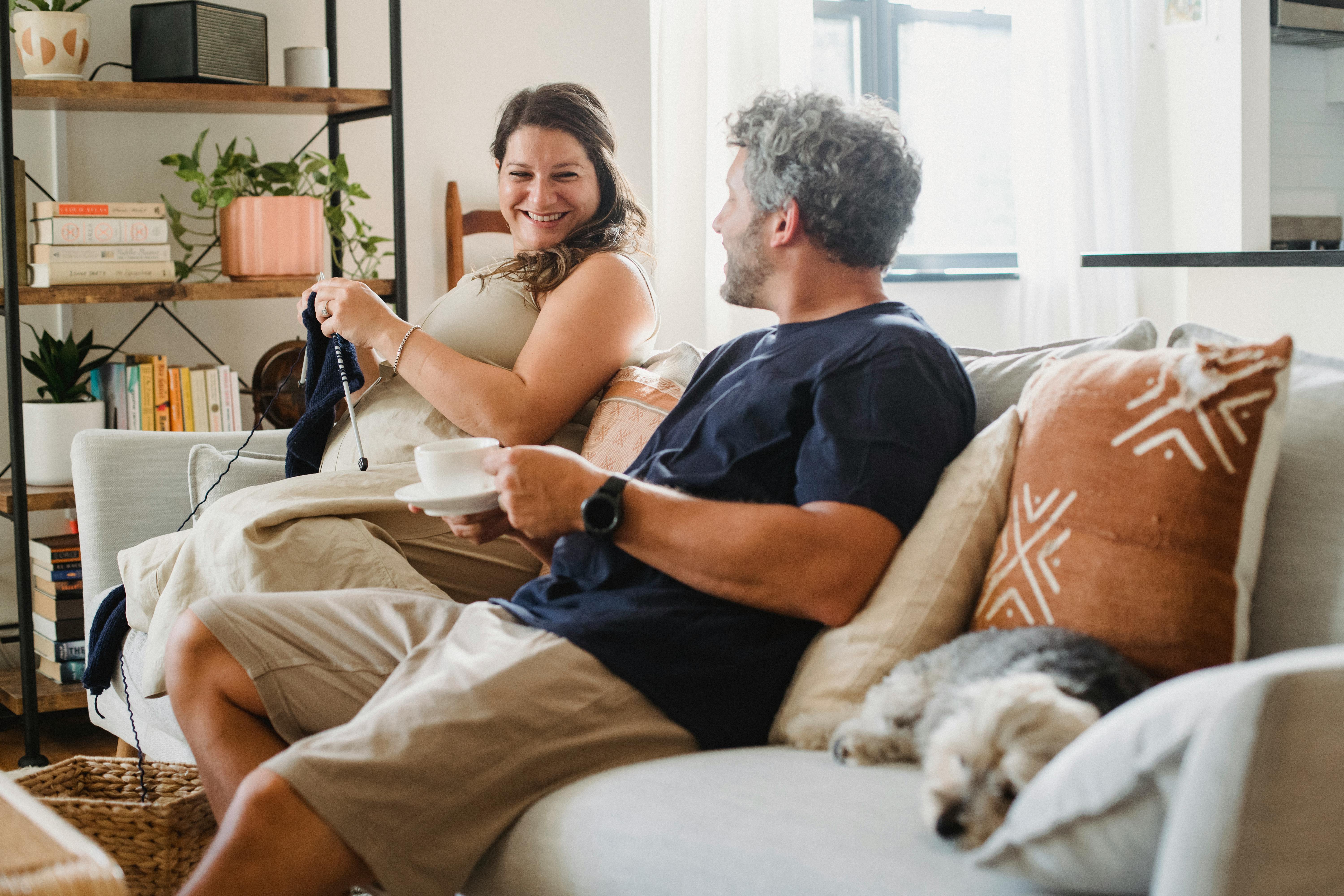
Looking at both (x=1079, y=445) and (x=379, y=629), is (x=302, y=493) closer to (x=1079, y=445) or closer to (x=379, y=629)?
(x=379, y=629)

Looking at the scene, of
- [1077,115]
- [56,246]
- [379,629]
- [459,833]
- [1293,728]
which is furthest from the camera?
[1077,115]

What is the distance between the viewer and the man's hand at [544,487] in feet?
4.17

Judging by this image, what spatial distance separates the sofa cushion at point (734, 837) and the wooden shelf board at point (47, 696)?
1.69 meters

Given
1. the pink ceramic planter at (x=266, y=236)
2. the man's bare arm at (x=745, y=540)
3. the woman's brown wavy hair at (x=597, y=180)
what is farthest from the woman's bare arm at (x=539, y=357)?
the pink ceramic planter at (x=266, y=236)

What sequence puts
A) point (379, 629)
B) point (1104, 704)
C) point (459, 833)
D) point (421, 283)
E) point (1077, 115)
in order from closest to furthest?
point (1104, 704) < point (459, 833) < point (379, 629) < point (421, 283) < point (1077, 115)

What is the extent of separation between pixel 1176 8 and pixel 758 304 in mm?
3712

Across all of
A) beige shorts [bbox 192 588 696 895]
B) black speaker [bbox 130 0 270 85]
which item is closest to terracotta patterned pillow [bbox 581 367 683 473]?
beige shorts [bbox 192 588 696 895]

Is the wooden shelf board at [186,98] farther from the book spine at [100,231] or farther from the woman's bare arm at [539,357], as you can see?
the woman's bare arm at [539,357]

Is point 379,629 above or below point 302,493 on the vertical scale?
below

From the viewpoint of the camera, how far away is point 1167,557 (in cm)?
104

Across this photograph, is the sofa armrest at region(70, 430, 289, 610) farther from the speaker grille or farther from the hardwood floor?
the speaker grille

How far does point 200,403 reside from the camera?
108 inches

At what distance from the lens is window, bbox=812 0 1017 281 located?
14.6 feet

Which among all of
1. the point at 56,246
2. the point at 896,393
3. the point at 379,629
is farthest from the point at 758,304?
the point at 56,246
